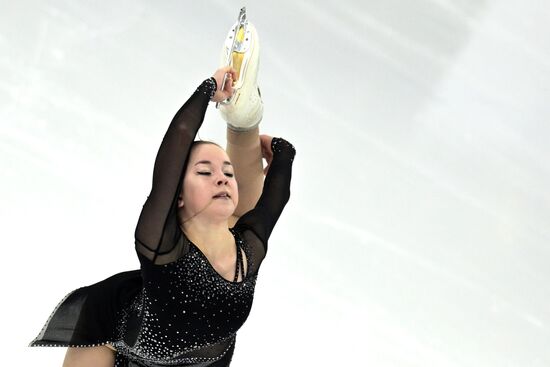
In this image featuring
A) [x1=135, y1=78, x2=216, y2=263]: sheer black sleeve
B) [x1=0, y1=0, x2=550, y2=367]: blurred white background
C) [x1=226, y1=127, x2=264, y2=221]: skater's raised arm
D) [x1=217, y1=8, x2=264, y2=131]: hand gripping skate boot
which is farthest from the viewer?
[x1=0, y1=0, x2=550, y2=367]: blurred white background

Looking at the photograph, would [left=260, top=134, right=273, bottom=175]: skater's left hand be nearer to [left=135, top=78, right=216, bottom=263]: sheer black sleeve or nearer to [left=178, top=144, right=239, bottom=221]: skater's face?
[left=178, top=144, right=239, bottom=221]: skater's face

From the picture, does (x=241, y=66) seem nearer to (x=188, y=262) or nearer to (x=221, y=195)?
(x=221, y=195)

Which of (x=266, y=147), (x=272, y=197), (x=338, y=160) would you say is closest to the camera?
(x=272, y=197)

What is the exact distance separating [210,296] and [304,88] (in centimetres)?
170

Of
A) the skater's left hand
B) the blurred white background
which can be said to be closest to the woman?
the skater's left hand

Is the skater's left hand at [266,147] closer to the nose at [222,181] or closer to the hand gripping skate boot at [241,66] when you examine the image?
the hand gripping skate boot at [241,66]

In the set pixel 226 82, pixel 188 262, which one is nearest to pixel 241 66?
pixel 226 82

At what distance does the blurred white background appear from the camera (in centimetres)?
304

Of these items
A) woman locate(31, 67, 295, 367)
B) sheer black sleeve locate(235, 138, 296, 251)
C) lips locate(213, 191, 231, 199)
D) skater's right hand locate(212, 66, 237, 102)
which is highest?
skater's right hand locate(212, 66, 237, 102)

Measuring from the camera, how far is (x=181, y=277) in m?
1.87

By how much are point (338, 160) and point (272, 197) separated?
1.23 m

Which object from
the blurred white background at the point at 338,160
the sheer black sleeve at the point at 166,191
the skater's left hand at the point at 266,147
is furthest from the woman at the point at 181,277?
the blurred white background at the point at 338,160

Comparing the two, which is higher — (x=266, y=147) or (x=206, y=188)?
(x=266, y=147)

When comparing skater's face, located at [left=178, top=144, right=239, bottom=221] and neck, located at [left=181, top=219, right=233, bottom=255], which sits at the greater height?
skater's face, located at [left=178, top=144, right=239, bottom=221]
